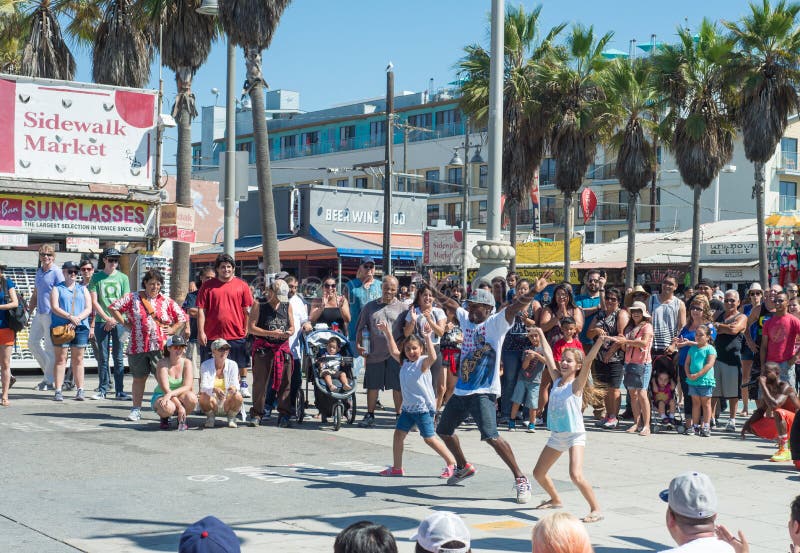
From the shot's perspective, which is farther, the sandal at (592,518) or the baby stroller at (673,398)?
the baby stroller at (673,398)

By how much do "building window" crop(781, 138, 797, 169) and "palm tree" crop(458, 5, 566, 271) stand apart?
32335 mm

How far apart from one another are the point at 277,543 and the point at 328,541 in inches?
13.8

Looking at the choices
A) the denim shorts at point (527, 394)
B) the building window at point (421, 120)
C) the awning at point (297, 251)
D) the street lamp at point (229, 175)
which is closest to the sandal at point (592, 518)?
the denim shorts at point (527, 394)

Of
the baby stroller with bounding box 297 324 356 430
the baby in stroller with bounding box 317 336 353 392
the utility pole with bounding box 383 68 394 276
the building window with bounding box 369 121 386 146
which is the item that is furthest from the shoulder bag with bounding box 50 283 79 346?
the building window with bounding box 369 121 386 146

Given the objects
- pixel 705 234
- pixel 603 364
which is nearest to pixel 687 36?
pixel 705 234

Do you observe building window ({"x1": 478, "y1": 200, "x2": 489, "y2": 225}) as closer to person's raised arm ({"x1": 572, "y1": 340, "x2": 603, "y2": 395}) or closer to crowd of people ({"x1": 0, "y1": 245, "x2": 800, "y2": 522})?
crowd of people ({"x1": 0, "y1": 245, "x2": 800, "y2": 522})

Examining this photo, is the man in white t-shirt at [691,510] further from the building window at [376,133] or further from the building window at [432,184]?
the building window at [376,133]

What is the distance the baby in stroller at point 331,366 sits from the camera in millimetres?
12719

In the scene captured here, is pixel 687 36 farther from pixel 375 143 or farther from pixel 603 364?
pixel 375 143

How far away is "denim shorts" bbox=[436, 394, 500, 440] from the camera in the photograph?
8.84 m

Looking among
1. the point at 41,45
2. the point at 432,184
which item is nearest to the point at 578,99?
the point at 41,45

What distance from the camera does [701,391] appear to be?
12953mm

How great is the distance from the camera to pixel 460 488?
9078 millimetres

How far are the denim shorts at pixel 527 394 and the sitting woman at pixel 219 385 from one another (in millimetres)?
3404
